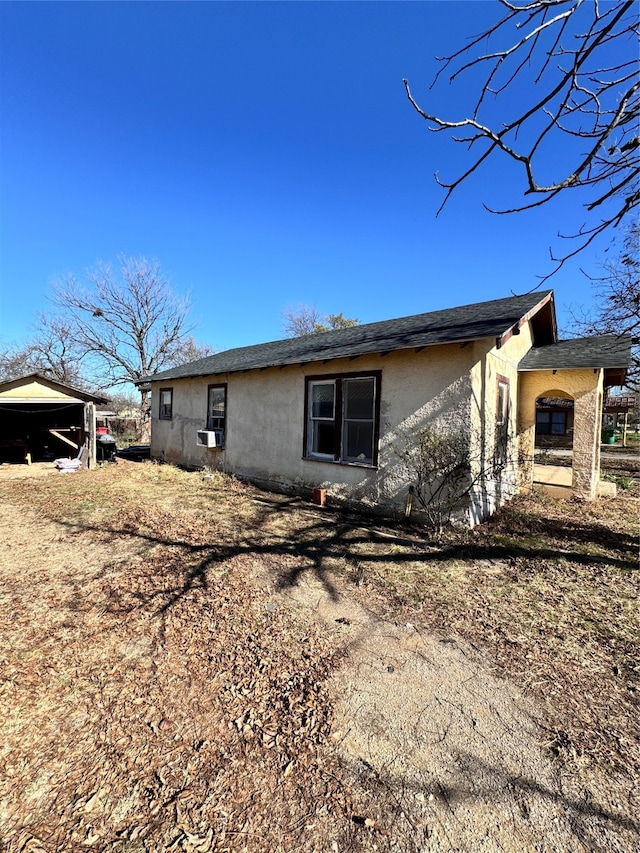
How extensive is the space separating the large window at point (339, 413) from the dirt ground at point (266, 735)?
408cm

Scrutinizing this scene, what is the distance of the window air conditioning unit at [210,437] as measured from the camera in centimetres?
1092

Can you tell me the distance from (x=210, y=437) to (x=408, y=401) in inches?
250

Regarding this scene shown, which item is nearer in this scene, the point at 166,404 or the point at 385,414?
the point at 385,414

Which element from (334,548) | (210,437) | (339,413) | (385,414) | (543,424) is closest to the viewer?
(334,548)

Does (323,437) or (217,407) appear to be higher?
(217,407)

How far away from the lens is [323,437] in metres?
9.30

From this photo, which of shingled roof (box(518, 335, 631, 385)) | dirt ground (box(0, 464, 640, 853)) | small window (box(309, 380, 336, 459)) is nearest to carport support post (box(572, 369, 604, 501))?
shingled roof (box(518, 335, 631, 385))

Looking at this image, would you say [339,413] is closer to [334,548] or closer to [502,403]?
[334,548]

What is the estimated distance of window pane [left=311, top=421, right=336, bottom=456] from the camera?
28.3ft

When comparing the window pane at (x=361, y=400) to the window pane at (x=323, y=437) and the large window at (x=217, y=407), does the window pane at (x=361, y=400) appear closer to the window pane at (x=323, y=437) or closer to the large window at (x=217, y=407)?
the window pane at (x=323, y=437)

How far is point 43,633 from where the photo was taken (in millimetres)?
3205

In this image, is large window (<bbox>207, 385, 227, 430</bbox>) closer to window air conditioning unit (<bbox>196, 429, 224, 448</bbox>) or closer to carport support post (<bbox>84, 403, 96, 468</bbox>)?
window air conditioning unit (<bbox>196, 429, 224, 448</bbox>)

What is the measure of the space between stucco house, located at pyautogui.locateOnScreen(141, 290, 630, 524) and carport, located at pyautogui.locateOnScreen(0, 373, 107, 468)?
4.15 metres

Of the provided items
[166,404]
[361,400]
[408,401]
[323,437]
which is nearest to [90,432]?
[166,404]
